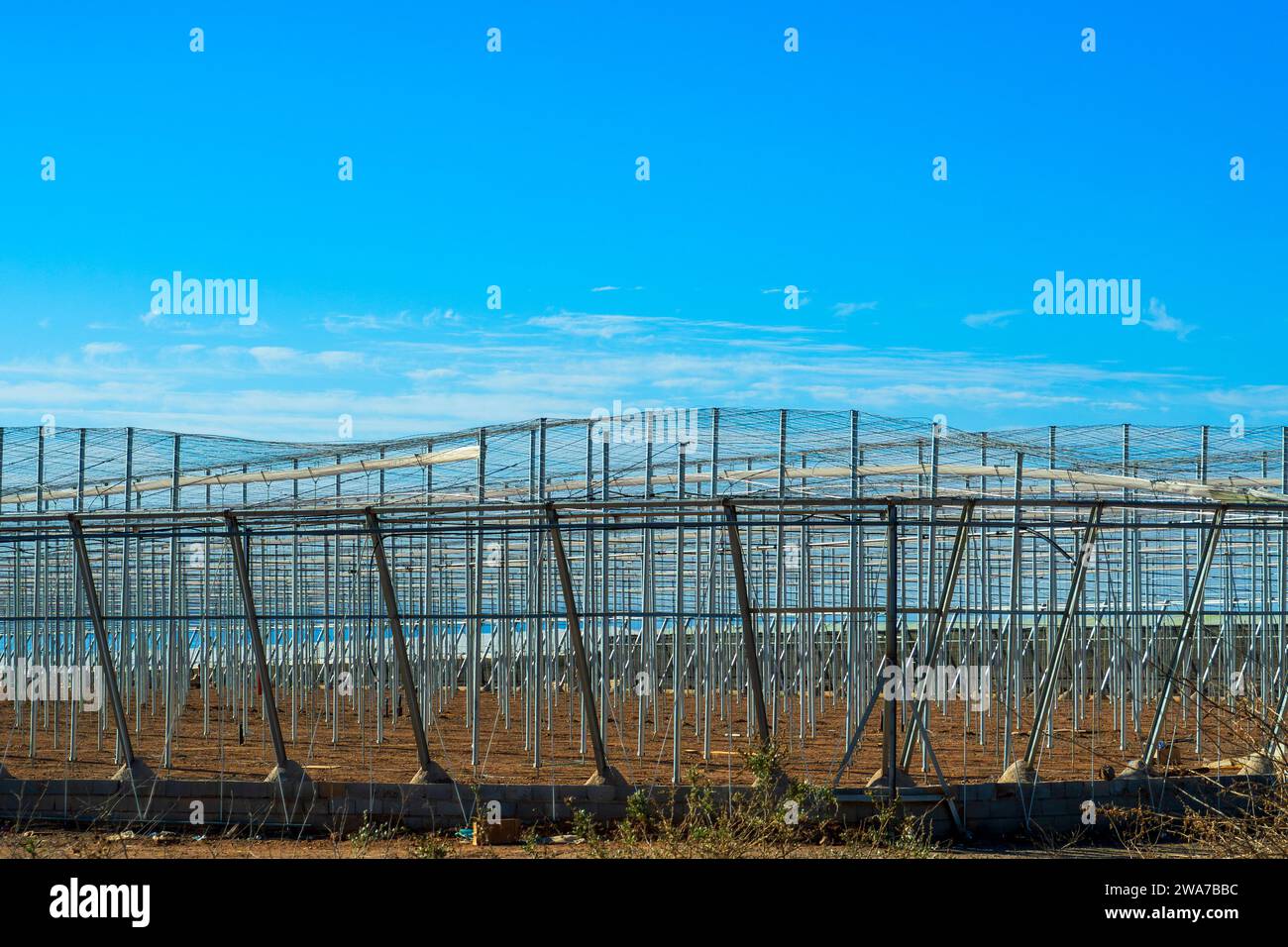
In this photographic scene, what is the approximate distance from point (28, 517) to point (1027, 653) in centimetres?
1899

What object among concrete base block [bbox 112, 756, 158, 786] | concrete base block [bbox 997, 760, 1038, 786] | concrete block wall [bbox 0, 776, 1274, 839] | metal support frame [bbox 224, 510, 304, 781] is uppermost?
metal support frame [bbox 224, 510, 304, 781]

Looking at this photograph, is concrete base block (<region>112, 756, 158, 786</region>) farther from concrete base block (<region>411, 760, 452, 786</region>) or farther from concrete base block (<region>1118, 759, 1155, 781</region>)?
concrete base block (<region>1118, 759, 1155, 781</region>)

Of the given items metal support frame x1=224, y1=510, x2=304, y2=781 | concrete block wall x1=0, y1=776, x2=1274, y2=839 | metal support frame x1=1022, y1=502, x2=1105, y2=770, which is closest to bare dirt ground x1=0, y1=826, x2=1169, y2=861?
concrete block wall x1=0, y1=776, x2=1274, y2=839

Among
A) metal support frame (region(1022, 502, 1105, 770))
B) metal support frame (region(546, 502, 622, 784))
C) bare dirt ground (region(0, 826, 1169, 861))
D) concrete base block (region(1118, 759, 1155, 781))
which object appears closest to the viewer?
bare dirt ground (region(0, 826, 1169, 861))

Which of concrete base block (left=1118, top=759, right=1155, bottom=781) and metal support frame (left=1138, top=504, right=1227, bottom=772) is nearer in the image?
metal support frame (left=1138, top=504, right=1227, bottom=772)

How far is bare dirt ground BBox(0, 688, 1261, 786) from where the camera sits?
12.9 m

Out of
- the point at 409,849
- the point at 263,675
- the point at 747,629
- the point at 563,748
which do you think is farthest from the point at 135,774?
the point at 563,748

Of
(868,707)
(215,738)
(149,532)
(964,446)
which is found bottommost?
(215,738)

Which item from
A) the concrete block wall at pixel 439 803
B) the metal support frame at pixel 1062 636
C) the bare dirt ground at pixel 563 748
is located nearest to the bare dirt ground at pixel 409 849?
the concrete block wall at pixel 439 803

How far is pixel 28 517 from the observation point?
10617 mm

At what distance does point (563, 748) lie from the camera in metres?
15.5
